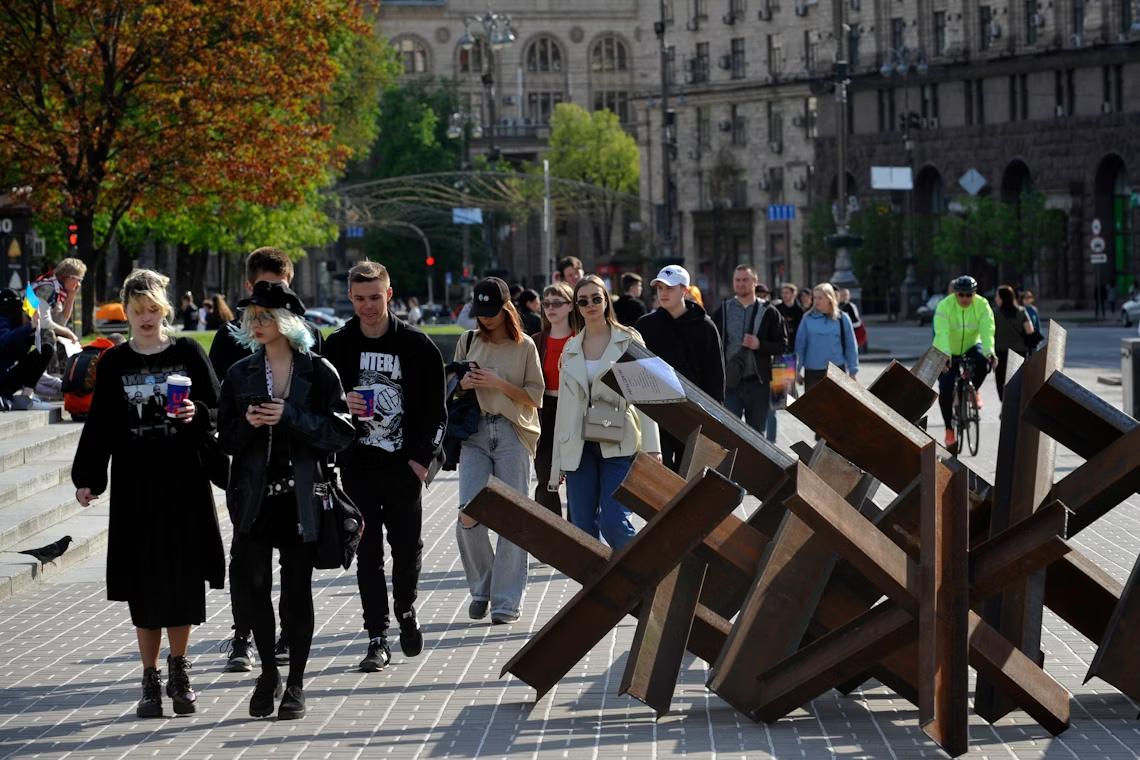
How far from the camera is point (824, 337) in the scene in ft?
59.0

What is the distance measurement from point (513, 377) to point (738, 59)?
7953 centimetres

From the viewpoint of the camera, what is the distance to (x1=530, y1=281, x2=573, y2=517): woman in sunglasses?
11375mm

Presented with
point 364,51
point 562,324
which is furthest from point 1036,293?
point 562,324

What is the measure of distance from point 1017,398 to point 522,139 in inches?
4367

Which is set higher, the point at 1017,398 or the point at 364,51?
the point at 364,51

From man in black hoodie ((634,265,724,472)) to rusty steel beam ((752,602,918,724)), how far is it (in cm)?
498

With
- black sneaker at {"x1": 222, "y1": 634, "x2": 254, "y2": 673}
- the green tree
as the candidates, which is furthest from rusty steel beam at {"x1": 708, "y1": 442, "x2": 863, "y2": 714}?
the green tree

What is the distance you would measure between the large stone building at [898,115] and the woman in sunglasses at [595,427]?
121 feet

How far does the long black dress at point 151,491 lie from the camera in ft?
26.0

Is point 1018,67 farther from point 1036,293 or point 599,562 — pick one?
point 599,562

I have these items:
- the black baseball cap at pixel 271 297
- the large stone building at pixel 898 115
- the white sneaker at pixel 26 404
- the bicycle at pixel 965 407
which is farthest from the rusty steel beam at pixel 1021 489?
the large stone building at pixel 898 115

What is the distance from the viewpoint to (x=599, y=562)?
7512 millimetres

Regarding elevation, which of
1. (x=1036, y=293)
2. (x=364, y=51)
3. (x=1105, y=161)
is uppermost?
(x=364, y=51)

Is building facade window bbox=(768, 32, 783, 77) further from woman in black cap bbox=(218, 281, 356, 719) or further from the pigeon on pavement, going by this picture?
woman in black cap bbox=(218, 281, 356, 719)
